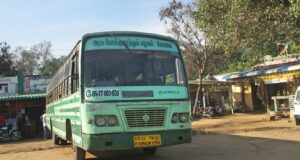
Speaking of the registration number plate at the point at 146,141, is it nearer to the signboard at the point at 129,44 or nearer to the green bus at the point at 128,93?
the green bus at the point at 128,93

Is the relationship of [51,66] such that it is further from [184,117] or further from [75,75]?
[184,117]

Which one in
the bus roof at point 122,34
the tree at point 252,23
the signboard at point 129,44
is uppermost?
the tree at point 252,23

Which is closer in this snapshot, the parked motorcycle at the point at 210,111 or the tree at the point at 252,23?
the tree at the point at 252,23

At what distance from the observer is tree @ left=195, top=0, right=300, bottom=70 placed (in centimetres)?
1592

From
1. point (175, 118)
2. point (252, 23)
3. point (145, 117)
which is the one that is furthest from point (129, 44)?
point (252, 23)

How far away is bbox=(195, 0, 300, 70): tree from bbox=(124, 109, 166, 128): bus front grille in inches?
268

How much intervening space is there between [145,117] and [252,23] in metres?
8.96

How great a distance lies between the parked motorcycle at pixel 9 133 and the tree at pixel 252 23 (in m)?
12.2

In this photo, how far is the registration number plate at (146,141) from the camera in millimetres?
9125

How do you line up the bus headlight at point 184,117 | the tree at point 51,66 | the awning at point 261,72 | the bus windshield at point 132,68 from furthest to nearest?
the tree at point 51,66 → the awning at point 261,72 → the bus headlight at point 184,117 → the bus windshield at point 132,68

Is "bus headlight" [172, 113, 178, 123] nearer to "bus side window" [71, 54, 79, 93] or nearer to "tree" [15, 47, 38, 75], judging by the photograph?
"bus side window" [71, 54, 79, 93]

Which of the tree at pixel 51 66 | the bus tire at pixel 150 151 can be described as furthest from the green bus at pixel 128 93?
the tree at pixel 51 66

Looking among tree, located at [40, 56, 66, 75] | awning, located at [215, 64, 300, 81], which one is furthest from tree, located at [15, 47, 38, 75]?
awning, located at [215, 64, 300, 81]

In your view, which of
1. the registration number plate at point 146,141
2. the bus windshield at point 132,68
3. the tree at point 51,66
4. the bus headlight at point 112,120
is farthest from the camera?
the tree at point 51,66
